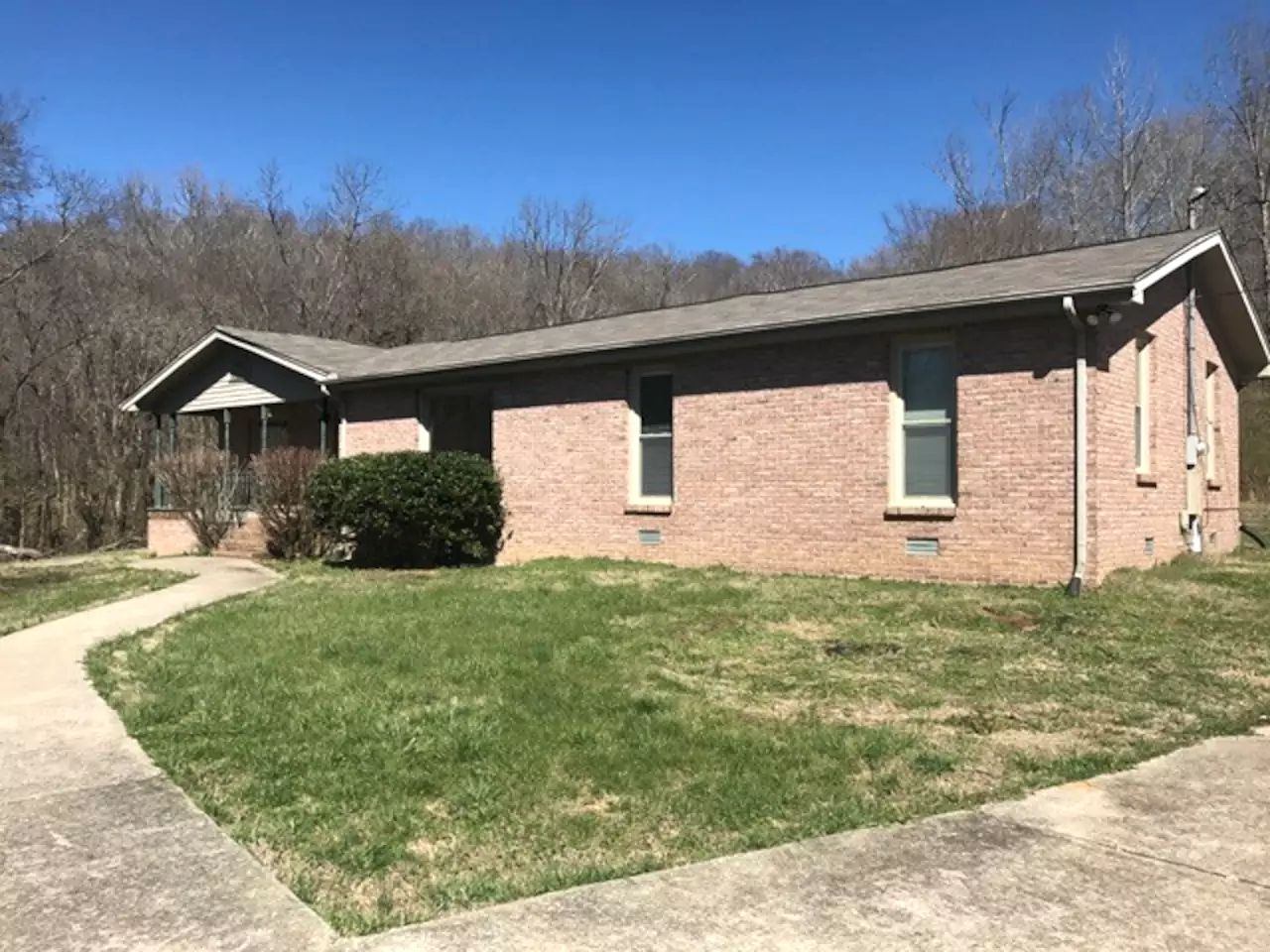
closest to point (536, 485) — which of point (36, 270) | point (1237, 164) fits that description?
point (36, 270)

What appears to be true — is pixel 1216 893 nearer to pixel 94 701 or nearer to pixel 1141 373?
pixel 94 701

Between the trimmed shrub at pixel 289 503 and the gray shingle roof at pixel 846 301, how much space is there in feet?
6.18

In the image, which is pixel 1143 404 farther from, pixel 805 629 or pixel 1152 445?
pixel 805 629

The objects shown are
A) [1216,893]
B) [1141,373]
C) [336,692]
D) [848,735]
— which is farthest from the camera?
[1141,373]

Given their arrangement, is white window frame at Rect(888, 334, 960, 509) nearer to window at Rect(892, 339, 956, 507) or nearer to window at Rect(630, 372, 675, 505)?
window at Rect(892, 339, 956, 507)

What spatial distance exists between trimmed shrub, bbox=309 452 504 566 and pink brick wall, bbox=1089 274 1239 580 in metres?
8.50

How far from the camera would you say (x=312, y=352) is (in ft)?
66.9

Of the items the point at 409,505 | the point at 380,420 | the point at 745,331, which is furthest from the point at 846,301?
the point at 380,420

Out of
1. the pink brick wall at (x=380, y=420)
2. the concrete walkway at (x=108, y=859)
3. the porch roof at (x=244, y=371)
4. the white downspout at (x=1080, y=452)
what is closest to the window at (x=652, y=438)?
the pink brick wall at (x=380, y=420)

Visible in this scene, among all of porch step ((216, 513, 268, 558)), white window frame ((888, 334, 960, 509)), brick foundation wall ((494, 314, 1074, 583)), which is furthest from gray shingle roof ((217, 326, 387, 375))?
white window frame ((888, 334, 960, 509))

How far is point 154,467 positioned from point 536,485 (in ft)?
28.0

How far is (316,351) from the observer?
67.8 feet

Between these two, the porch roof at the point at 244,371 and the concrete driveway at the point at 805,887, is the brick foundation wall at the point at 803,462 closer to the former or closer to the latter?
the porch roof at the point at 244,371

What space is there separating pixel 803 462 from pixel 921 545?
176 cm
